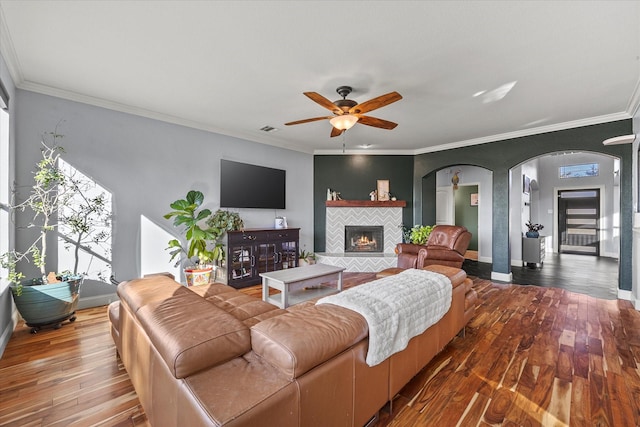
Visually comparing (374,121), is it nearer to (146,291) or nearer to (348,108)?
(348,108)

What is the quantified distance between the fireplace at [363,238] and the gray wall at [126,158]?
109 inches

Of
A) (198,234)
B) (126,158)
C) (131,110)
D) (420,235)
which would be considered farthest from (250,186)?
(420,235)

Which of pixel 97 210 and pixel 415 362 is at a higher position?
pixel 97 210

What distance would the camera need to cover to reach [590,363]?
2215mm

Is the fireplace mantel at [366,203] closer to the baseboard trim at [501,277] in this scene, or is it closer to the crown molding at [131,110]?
the crown molding at [131,110]

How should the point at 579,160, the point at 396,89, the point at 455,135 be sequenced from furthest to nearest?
the point at 579,160
the point at 455,135
the point at 396,89

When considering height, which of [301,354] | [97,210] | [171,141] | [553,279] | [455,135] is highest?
[455,135]

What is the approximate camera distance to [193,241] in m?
4.06

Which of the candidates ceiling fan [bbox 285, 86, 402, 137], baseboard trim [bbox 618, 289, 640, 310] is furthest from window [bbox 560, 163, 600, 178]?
ceiling fan [bbox 285, 86, 402, 137]

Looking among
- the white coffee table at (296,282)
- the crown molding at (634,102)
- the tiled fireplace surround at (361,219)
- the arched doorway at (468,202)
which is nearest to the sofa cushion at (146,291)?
the white coffee table at (296,282)

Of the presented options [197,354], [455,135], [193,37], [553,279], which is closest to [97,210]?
[193,37]

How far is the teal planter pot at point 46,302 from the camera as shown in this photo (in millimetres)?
2580

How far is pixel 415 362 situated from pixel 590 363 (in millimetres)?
1566

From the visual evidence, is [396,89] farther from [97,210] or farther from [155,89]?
[97,210]
